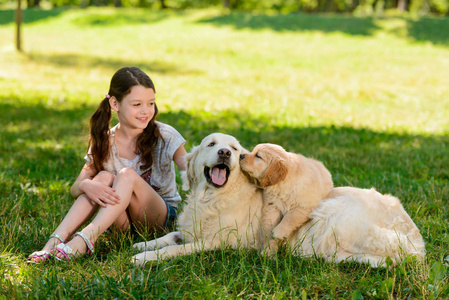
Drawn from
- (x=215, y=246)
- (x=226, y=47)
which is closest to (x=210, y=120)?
(x=215, y=246)

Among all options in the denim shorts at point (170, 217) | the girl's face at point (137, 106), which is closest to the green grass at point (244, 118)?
the denim shorts at point (170, 217)

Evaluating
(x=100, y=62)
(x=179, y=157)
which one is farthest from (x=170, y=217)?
(x=100, y=62)

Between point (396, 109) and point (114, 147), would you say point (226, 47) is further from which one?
point (114, 147)

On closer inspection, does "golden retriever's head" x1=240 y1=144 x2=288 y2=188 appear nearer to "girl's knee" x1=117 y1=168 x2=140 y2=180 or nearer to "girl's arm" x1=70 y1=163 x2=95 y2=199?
"girl's knee" x1=117 y1=168 x2=140 y2=180

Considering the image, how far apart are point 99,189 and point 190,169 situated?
72 cm

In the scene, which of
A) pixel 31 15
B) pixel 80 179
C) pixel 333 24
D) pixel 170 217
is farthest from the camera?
pixel 31 15

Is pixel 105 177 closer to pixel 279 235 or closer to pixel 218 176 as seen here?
pixel 218 176

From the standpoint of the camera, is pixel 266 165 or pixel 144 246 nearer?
pixel 266 165

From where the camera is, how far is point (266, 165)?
10.6 ft

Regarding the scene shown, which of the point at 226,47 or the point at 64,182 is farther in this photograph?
the point at 226,47

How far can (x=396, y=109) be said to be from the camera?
9.88 metres

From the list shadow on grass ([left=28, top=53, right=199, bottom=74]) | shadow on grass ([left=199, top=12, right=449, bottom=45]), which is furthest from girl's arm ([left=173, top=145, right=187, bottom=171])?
shadow on grass ([left=199, top=12, right=449, bottom=45])

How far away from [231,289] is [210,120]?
571 cm

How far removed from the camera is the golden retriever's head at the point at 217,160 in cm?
322
